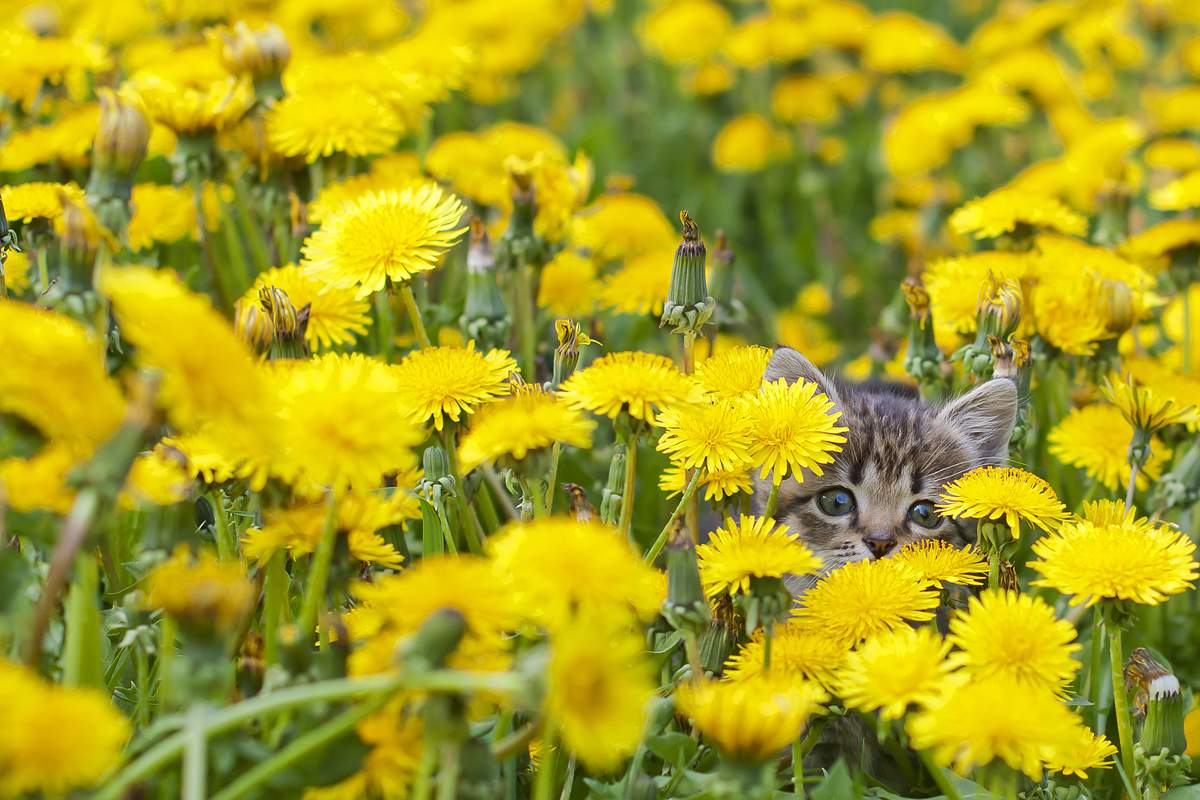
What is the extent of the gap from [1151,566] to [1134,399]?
0.57 meters

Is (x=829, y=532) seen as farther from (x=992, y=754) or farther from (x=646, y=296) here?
(x=992, y=754)

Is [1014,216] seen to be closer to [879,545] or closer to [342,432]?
[879,545]

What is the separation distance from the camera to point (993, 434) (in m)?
2.47

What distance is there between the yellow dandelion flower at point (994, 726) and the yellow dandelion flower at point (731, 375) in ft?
2.11

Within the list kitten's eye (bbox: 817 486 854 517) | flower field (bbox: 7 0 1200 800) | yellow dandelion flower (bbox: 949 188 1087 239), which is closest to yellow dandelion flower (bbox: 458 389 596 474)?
flower field (bbox: 7 0 1200 800)

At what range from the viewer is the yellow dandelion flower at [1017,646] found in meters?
1.54

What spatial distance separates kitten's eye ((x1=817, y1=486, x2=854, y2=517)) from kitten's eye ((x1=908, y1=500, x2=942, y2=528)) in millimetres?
118

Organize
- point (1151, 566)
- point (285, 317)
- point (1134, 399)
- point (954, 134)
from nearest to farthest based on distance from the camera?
point (1151, 566)
point (285, 317)
point (1134, 399)
point (954, 134)

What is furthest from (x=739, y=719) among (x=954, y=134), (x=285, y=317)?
(x=954, y=134)

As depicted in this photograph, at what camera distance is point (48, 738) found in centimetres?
117

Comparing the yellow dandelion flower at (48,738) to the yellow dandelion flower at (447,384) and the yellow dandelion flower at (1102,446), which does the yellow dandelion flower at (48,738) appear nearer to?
the yellow dandelion flower at (447,384)

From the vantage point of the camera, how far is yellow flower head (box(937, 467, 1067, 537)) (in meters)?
1.86

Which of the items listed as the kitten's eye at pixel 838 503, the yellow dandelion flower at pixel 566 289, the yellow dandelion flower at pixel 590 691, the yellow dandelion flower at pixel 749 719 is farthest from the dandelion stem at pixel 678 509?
the yellow dandelion flower at pixel 566 289

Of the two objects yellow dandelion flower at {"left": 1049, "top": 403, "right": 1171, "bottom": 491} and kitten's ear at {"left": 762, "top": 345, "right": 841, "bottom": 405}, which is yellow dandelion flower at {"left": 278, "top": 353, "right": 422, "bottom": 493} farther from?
yellow dandelion flower at {"left": 1049, "top": 403, "right": 1171, "bottom": 491}
